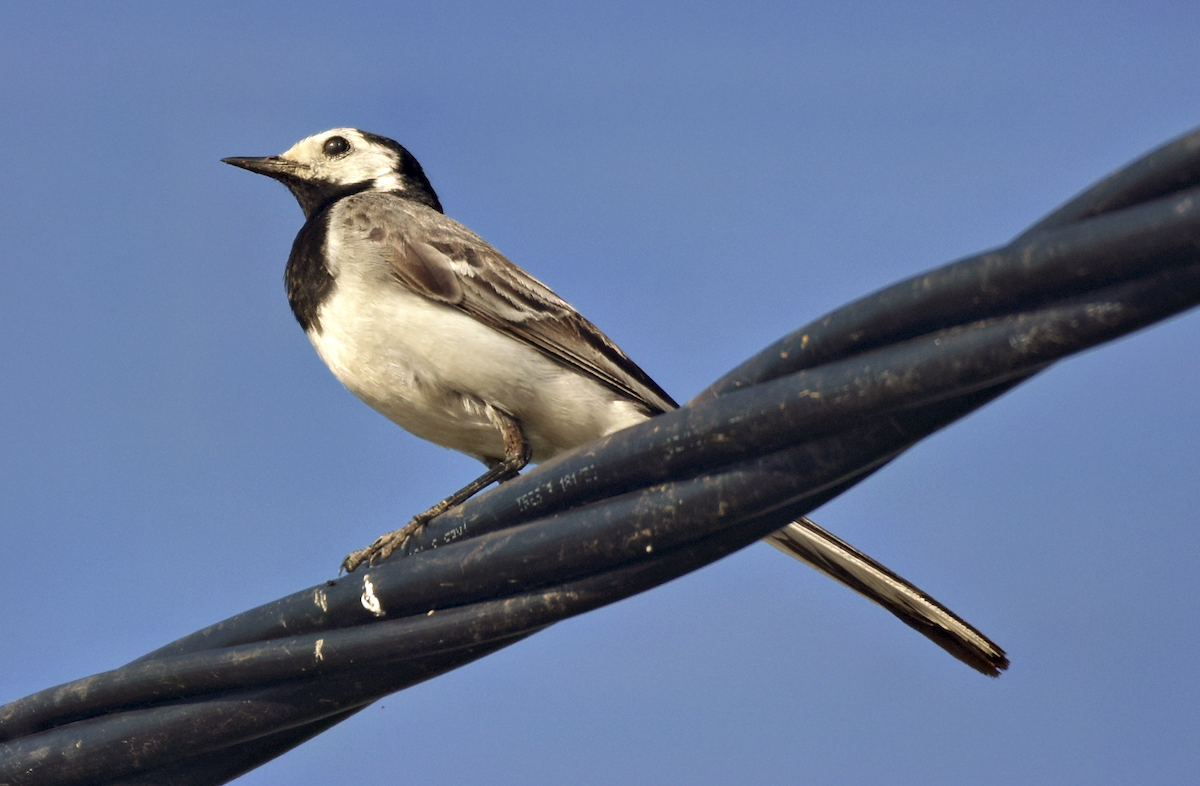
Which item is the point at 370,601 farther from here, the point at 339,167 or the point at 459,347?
the point at 339,167

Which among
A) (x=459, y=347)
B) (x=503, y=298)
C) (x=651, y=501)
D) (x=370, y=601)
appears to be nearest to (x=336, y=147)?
(x=503, y=298)

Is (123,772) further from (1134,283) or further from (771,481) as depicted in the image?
(1134,283)

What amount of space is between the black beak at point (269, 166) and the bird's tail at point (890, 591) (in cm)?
535

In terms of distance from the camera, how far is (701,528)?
10.8 ft

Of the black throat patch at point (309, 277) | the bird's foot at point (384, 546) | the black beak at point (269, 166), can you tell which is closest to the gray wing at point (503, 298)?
the black throat patch at point (309, 277)

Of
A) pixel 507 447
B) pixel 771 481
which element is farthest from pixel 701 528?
pixel 507 447

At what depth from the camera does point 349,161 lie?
9695 mm

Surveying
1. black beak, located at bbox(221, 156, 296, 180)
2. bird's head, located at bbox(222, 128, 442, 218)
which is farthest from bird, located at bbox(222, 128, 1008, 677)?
black beak, located at bbox(221, 156, 296, 180)

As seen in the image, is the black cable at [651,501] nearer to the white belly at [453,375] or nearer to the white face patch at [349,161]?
the white belly at [453,375]

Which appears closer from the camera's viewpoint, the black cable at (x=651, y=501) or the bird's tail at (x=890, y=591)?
the black cable at (x=651, y=501)

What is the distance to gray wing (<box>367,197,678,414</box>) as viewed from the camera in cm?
695

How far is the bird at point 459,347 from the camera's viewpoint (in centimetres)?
679

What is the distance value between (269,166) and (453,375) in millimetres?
3709

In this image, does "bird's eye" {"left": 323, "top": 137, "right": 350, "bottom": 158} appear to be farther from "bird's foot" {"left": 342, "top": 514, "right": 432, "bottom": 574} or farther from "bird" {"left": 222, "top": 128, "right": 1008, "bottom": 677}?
"bird's foot" {"left": 342, "top": 514, "right": 432, "bottom": 574}
